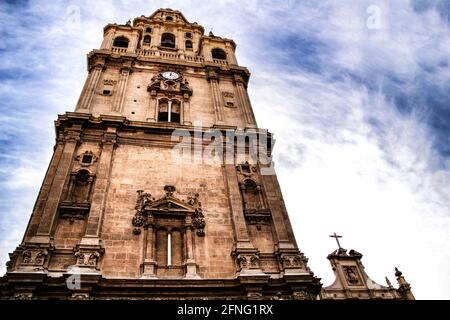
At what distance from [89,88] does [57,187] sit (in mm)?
8704

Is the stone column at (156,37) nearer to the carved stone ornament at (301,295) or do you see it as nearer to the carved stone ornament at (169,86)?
the carved stone ornament at (169,86)

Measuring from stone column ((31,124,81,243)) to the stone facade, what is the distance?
53 mm

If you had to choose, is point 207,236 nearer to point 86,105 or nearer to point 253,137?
point 253,137

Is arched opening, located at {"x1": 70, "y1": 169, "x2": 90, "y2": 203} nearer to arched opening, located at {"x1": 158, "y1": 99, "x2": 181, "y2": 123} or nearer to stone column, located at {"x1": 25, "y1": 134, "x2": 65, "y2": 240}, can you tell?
stone column, located at {"x1": 25, "y1": 134, "x2": 65, "y2": 240}

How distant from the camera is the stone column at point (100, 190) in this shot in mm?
14516

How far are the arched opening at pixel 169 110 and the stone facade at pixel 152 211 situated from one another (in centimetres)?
8

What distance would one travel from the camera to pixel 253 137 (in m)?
20.9

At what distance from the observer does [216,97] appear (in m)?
24.2

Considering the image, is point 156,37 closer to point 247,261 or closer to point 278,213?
point 278,213

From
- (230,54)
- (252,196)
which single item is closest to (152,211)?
(252,196)

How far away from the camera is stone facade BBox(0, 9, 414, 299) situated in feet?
43.5

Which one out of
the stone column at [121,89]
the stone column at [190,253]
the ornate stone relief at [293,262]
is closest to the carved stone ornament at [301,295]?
the ornate stone relief at [293,262]

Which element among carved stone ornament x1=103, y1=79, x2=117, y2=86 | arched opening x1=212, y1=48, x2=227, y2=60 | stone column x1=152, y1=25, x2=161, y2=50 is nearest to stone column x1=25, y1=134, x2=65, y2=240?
carved stone ornament x1=103, y1=79, x2=117, y2=86
